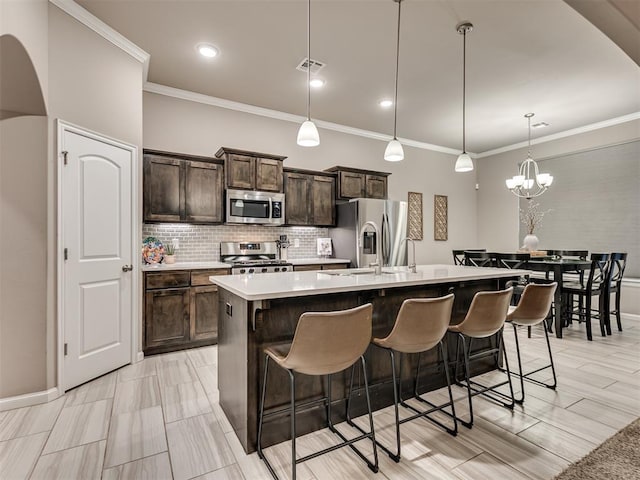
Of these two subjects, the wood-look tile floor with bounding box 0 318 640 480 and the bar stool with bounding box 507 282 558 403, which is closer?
the wood-look tile floor with bounding box 0 318 640 480

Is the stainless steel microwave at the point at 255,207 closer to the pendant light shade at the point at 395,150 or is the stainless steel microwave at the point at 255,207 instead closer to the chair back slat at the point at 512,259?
Result: the pendant light shade at the point at 395,150

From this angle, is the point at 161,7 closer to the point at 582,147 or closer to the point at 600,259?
the point at 600,259

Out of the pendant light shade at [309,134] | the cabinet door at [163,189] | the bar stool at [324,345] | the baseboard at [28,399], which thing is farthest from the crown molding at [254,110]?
the bar stool at [324,345]

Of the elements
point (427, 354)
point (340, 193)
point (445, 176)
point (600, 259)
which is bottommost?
point (427, 354)

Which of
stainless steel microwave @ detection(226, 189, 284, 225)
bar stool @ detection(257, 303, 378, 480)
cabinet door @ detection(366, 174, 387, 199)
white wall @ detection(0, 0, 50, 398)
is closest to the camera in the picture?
bar stool @ detection(257, 303, 378, 480)

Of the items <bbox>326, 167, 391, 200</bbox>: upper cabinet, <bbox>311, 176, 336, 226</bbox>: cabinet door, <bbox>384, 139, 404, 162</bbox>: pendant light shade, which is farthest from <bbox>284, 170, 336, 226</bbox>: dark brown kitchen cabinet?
<bbox>384, 139, 404, 162</bbox>: pendant light shade

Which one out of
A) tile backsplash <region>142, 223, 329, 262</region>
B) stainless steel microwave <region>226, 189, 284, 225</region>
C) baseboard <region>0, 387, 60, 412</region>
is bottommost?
baseboard <region>0, 387, 60, 412</region>

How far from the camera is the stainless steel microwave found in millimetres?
4270

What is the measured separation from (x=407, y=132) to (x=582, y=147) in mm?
2991

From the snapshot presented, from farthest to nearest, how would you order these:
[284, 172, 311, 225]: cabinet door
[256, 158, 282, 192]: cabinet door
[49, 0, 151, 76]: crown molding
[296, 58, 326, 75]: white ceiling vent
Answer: [284, 172, 311, 225]: cabinet door
[256, 158, 282, 192]: cabinet door
[296, 58, 326, 75]: white ceiling vent
[49, 0, 151, 76]: crown molding

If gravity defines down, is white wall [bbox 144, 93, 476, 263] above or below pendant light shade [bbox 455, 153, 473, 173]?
above

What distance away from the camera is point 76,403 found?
2.53 metres

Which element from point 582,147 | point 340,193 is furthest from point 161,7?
point 582,147

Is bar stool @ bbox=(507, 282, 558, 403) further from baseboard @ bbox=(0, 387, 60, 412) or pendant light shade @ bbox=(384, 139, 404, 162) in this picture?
baseboard @ bbox=(0, 387, 60, 412)
